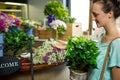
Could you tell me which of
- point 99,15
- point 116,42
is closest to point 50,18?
point 99,15

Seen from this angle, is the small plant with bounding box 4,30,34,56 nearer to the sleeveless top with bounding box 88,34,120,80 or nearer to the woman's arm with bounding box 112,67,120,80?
the sleeveless top with bounding box 88,34,120,80

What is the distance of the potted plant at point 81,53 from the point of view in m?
1.14

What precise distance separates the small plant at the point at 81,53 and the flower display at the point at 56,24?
3.56 feet

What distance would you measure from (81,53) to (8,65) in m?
0.56

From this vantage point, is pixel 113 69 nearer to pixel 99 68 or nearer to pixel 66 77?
pixel 99 68

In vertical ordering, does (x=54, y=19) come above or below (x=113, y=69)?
above

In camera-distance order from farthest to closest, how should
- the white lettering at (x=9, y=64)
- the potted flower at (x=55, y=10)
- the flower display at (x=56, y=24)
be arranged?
the potted flower at (x=55, y=10) < the flower display at (x=56, y=24) < the white lettering at (x=9, y=64)

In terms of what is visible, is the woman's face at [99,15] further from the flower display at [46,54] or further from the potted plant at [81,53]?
the flower display at [46,54]

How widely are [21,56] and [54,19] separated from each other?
81 centimetres

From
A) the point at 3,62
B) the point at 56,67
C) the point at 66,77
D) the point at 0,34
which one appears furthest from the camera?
the point at 66,77

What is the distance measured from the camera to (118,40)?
1135 mm

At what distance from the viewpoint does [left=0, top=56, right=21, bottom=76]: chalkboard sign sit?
4.52 ft

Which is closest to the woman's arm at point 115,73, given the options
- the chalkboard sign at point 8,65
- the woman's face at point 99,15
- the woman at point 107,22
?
the woman at point 107,22

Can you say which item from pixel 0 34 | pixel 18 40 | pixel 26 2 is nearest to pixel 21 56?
pixel 18 40
